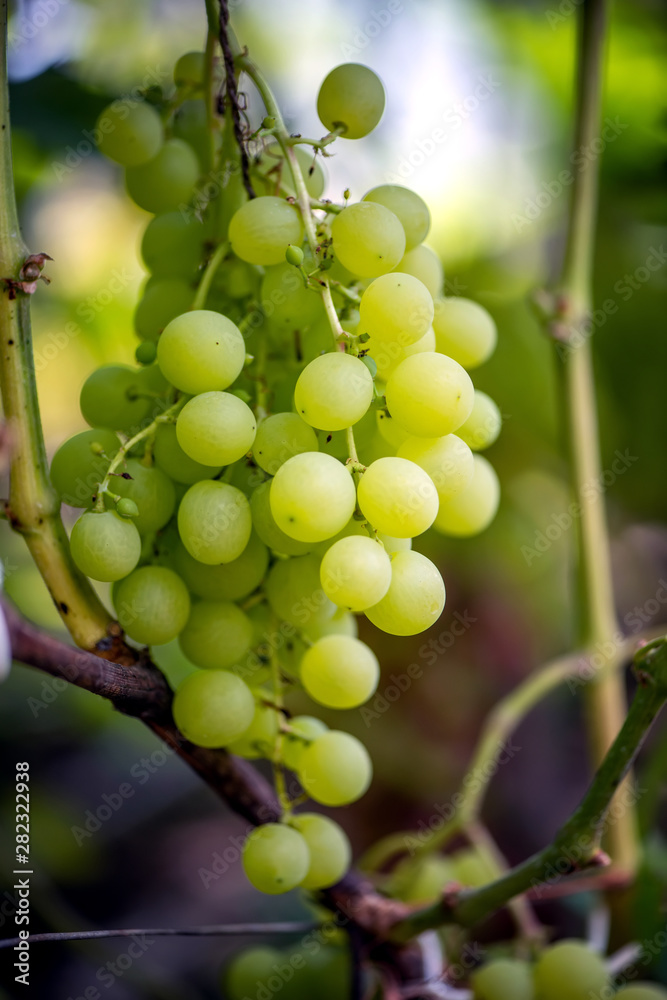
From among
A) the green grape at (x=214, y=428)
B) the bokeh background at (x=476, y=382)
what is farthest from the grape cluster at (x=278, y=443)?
the bokeh background at (x=476, y=382)

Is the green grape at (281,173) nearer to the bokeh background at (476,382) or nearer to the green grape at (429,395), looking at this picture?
the green grape at (429,395)

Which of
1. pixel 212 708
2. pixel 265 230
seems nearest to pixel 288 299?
pixel 265 230

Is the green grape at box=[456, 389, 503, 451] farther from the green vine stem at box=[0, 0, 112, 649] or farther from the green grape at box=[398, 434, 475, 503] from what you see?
the green vine stem at box=[0, 0, 112, 649]

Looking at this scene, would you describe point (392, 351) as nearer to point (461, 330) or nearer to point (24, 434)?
point (461, 330)

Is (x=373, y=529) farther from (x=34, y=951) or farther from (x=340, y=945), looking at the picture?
(x=34, y=951)

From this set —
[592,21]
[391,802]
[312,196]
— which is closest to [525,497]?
[391,802]
